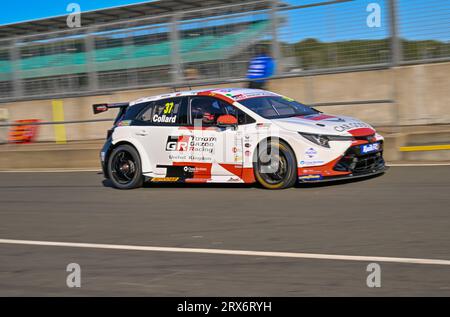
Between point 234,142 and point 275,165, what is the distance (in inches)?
28.3

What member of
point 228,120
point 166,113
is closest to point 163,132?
point 166,113

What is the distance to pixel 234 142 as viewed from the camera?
9.60m

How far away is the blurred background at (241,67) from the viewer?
41.9 ft

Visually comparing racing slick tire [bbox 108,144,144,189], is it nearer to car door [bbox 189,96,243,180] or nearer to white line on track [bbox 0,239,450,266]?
car door [bbox 189,96,243,180]

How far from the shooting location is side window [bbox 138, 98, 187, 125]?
10312 mm

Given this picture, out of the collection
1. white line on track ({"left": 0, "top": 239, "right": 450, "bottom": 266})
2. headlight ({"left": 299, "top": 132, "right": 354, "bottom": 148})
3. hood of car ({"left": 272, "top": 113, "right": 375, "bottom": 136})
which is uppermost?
hood of car ({"left": 272, "top": 113, "right": 375, "bottom": 136})

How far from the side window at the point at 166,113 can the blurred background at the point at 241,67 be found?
3391 mm

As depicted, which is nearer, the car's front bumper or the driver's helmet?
the car's front bumper

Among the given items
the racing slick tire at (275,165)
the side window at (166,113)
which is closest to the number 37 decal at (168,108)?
the side window at (166,113)

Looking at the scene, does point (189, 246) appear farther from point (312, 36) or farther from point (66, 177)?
point (312, 36)

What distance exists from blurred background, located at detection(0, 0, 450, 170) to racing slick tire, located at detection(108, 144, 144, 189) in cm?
361

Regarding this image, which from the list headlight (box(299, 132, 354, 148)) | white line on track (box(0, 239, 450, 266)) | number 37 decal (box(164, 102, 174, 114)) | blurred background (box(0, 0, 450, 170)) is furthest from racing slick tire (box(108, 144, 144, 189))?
blurred background (box(0, 0, 450, 170))

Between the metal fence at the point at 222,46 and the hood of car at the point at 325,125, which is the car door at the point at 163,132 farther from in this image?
the metal fence at the point at 222,46

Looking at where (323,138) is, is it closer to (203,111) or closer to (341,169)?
(341,169)
